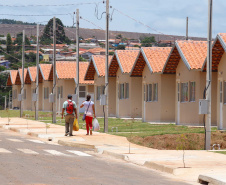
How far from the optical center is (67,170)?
54.7ft

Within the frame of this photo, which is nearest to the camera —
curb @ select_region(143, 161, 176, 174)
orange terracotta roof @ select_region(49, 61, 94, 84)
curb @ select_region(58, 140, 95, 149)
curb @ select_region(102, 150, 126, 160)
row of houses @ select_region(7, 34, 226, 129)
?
curb @ select_region(143, 161, 176, 174)

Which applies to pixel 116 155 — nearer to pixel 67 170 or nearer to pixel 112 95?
pixel 67 170

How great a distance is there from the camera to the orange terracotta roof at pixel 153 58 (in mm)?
42344

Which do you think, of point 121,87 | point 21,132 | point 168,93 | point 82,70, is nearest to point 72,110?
point 21,132

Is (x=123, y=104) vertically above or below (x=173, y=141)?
above

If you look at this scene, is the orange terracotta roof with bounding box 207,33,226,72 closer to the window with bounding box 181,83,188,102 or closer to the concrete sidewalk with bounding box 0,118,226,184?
the window with bounding box 181,83,188,102

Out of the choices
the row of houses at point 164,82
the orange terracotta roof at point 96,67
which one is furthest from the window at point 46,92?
the row of houses at point 164,82

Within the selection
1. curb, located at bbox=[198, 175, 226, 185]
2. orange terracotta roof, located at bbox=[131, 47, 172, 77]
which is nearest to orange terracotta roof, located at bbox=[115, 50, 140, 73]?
orange terracotta roof, located at bbox=[131, 47, 172, 77]

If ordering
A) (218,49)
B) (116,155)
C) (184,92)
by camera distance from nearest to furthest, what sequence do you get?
(116,155) < (218,49) < (184,92)

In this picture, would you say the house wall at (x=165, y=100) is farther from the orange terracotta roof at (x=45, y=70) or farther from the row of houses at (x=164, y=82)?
the orange terracotta roof at (x=45, y=70)

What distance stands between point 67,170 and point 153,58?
2735 cm

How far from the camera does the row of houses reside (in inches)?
1393

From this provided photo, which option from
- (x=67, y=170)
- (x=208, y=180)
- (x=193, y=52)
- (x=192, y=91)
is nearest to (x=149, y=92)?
(x=192, y=91)

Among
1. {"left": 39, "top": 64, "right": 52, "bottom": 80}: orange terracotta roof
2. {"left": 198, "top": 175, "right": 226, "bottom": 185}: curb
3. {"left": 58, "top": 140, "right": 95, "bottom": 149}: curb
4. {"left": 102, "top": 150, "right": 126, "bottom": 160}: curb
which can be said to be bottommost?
{"left": 198, "top": 175, "right": 226, "bottom": 185}: curb
